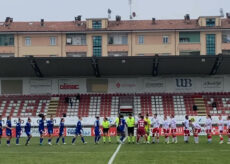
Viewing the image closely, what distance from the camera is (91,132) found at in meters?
47.6

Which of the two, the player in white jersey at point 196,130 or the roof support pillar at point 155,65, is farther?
the roof support pillar at point 155,65

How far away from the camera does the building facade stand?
65875mm

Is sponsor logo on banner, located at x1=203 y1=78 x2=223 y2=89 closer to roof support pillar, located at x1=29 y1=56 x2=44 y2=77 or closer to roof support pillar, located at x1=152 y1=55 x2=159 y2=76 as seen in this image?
roof support pillar, located at x1=152 y1=55 x2=159 y2=76

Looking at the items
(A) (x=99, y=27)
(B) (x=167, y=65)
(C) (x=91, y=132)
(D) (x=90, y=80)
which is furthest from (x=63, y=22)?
(C) (x=91, y=132)

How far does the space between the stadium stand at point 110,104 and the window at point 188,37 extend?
986 centimetres

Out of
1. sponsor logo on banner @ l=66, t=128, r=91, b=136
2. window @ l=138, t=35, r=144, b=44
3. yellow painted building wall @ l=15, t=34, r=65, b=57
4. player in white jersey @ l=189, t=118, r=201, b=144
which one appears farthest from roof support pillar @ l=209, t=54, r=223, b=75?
yellow painted building wall @ l=15, t=34, r=65, b=57

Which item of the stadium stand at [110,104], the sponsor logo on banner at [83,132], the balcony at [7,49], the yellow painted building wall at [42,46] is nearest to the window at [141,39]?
the stadium stand at [110,104]

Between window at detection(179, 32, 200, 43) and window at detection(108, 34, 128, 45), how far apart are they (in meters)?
7.37

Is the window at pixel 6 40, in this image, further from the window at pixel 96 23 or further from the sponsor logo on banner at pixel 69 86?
the sponsor logo on banner at pixel 69 86

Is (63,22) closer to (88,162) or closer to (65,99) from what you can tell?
(65,99)

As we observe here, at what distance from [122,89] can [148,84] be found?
318 cm

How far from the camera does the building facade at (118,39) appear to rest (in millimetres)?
65875

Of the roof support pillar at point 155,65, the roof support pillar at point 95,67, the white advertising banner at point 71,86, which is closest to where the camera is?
the roof support pillar at point 155,65

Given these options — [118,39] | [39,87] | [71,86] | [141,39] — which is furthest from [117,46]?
[39,87]
